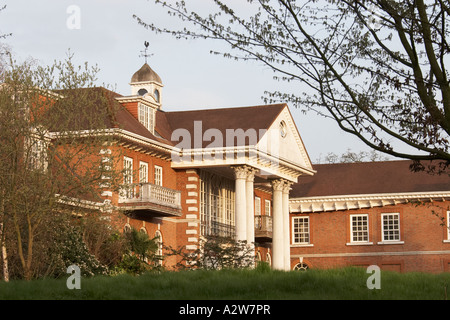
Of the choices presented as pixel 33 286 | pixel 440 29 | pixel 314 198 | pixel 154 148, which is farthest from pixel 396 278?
pixel 314 198

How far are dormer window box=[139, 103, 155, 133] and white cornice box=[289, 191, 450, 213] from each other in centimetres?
1380

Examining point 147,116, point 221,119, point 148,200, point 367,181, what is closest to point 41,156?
point 148,200

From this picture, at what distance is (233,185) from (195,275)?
93.5 ft

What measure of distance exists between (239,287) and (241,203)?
82.4 feet

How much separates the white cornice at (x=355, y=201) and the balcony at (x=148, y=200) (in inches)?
619

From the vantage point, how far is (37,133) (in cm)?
2789

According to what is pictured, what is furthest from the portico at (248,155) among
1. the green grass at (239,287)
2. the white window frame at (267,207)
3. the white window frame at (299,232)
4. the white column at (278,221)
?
the green grass at (239,287)

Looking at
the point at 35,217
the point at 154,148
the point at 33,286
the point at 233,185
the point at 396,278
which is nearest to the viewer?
the point at 33,286

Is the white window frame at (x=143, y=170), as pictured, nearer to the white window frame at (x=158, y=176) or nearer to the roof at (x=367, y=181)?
the white window frame at (x=158, y=176)

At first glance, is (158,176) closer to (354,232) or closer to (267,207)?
(267,207)

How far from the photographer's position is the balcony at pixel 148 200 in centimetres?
3838

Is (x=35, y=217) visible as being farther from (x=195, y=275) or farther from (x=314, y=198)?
(x=314, y=198)

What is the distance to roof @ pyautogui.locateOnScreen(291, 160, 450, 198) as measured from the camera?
52656 millimetres
